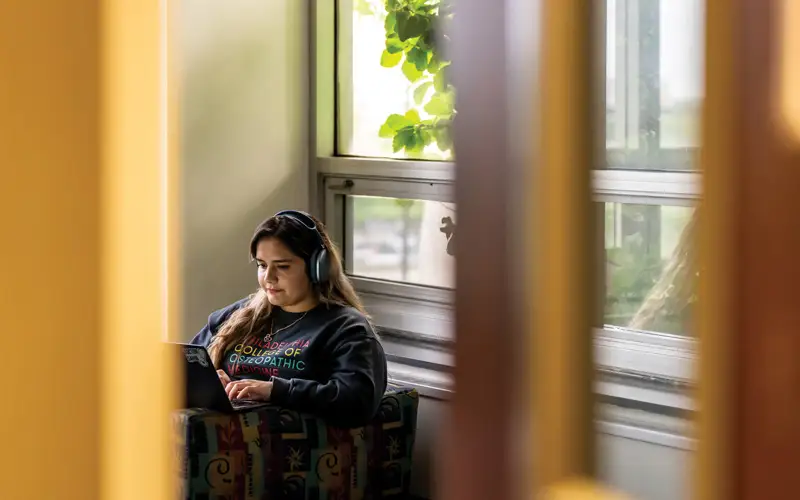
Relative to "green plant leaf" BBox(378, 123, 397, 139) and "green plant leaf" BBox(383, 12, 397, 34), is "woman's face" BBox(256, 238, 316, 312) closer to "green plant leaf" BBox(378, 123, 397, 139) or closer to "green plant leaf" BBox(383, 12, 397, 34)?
"green plant leaf" BBox(378, 123, 397, 139)

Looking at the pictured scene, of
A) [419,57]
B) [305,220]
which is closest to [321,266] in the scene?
[305,220]

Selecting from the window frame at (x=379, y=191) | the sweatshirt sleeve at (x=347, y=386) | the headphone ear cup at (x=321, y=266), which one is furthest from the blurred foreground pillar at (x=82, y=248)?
the headphone ear cup at (x=321, y=266)

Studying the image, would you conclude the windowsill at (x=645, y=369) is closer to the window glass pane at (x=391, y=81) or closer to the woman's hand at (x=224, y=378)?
the woman's hand at (x=224, y=378)

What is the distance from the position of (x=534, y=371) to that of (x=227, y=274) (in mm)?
2944

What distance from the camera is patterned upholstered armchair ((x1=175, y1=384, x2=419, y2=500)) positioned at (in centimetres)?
254

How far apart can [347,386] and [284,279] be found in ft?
1.22

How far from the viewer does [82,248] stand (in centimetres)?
50

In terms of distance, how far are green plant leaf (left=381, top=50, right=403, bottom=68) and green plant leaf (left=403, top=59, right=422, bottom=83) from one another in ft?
0.20

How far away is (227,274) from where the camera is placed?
3248 millimetres

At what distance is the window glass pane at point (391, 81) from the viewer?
9.97ft

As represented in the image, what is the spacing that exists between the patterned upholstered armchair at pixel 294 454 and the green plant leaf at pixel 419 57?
3.06ft

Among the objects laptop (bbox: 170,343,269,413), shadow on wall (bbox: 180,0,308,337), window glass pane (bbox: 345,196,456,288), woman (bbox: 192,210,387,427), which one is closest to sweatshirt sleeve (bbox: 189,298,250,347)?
woman (bbox: 192,210,387,427)

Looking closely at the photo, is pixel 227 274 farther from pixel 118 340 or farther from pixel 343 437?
pixel 118 340

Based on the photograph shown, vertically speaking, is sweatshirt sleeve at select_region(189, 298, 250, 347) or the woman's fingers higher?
sweatshirt sleeve at select_region(189, 298, 250, 347)
